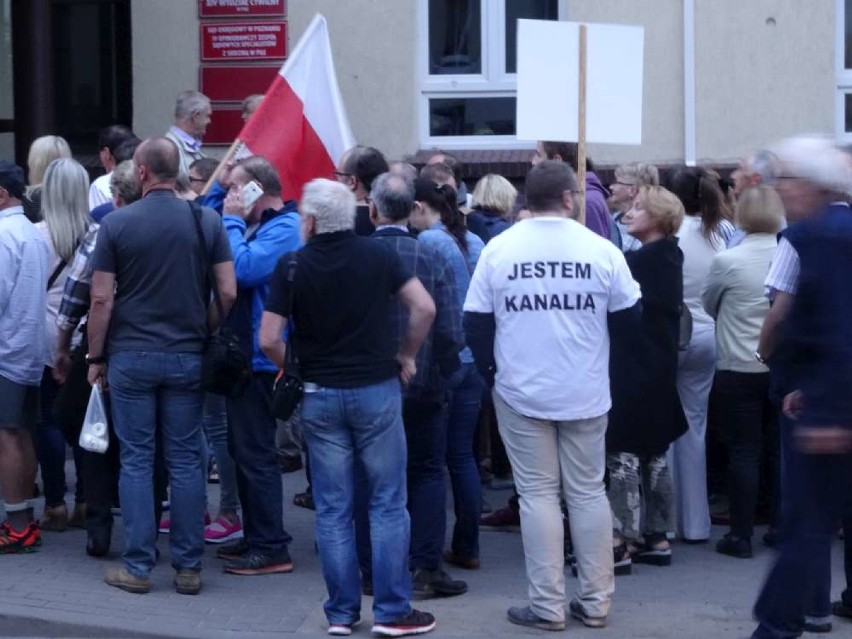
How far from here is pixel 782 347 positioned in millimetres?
5617

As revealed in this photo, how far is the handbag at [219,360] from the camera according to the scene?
6969mm

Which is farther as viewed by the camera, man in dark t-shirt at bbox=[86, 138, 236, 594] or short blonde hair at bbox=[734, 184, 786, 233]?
short blonde hair at bbox=[734, 184, 786, 233]

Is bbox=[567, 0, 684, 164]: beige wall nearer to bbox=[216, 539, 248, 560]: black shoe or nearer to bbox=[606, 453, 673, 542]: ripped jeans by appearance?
bbox=[606, 453, 673, 542]: ripped jeans

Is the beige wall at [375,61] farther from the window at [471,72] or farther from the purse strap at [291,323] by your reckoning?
the purse strap at [291,323]

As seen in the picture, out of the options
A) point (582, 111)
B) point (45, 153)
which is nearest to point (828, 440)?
point (582, 111)

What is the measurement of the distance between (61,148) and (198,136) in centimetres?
147

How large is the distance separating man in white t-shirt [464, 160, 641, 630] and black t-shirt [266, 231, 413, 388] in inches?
18.9

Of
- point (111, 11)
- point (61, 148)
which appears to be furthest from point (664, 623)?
point (111, 11)

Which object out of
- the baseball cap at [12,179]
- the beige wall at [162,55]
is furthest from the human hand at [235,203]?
the beige wall at [162,55]

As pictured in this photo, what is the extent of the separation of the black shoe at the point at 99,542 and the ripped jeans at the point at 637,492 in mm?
2450

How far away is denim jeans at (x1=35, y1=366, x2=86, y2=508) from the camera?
8.24m

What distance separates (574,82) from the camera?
760 cm

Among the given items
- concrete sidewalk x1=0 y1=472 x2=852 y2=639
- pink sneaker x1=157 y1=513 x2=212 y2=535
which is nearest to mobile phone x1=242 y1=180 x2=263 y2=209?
concrete sidewalk x1=0 y1=472 x2=852 y2=639

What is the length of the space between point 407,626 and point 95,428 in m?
1.79
